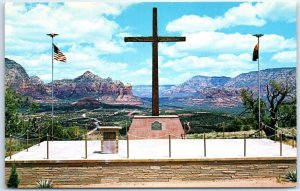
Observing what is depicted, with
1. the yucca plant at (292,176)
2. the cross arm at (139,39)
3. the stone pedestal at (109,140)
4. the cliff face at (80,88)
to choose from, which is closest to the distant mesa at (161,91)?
the cliff face at (80,88)

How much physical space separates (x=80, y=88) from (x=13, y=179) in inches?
666

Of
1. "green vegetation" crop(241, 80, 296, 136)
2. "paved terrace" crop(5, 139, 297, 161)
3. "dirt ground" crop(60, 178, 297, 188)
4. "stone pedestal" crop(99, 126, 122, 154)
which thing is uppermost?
"green vegetation" crop(241, 80, 296, 136)

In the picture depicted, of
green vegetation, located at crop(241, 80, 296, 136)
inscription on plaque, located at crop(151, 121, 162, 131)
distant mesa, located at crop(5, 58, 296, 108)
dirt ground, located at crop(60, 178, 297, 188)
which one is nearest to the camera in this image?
dirt ground, located at crop(60, 178, 297, 188)

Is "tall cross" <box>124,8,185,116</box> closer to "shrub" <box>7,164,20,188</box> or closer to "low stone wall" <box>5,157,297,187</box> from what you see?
"low stone wall" <box>5,157,297,187</box>

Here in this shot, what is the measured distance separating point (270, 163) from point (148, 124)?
4.42 meters

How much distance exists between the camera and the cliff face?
23.2 meters

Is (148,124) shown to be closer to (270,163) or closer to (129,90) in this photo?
(270,163)

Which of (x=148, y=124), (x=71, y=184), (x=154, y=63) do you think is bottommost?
(x=71, y=184)

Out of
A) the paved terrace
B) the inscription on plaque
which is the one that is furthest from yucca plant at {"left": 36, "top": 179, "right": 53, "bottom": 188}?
the inscription on plaque

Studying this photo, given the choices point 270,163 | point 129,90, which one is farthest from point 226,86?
point 270,163

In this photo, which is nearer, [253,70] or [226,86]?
[253,70]

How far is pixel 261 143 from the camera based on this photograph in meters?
15.5

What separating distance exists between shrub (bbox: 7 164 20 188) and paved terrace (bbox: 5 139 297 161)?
11.7 inches

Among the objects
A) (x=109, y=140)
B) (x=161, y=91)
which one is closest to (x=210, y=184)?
(x=109, y=140)
